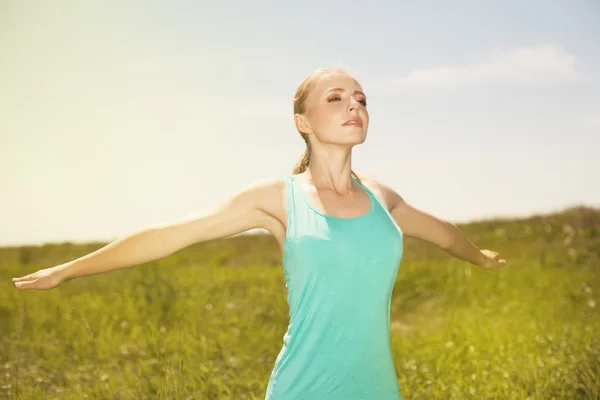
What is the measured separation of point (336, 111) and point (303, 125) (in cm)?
19

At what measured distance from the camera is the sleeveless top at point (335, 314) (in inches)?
86.6

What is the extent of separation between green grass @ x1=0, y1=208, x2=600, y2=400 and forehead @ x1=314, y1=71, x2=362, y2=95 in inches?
73.8

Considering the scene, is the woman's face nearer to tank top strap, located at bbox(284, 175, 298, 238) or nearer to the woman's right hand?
tank top strap, located at bbox(284, 175, 298, 238)

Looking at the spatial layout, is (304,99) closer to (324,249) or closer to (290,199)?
(290,199)

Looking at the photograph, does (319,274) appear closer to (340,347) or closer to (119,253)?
(340,347)

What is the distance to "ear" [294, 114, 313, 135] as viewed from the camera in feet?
8.48

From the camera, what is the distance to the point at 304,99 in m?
2.60

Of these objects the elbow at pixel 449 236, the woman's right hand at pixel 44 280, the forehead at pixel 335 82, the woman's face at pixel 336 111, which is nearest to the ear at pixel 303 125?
the woman's face at pixel 336 111

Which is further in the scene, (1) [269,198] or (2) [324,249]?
(1) [269,198]

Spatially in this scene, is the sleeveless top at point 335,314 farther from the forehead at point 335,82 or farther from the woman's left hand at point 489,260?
the woman's left hand at point 489,260

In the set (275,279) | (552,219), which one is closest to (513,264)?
(552,219)

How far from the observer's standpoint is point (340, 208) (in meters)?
2.41

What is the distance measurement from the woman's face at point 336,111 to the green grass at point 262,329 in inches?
70.5

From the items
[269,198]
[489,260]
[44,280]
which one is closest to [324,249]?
[269,198]
